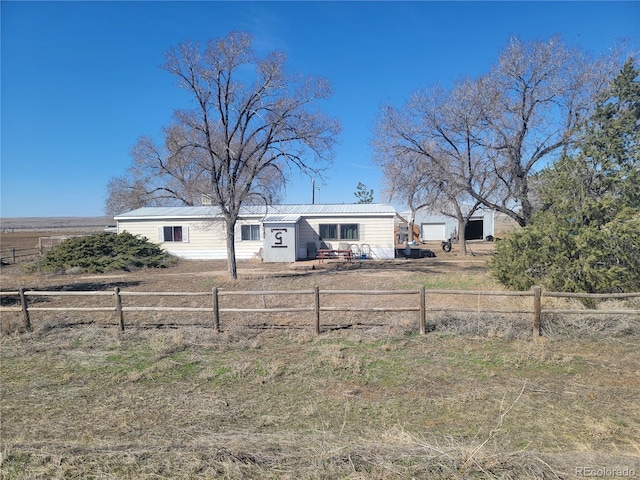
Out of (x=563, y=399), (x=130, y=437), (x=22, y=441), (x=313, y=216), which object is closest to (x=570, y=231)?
(x=563, y=399)

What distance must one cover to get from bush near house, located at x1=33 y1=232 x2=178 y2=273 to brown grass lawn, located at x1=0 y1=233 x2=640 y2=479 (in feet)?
35.7

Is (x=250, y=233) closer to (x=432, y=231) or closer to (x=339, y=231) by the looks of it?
(x=339, y=231)

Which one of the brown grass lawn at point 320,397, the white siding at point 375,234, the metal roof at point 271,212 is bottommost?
the brown grass lawn at point 320,397

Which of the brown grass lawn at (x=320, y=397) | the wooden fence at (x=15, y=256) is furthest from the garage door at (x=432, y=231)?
the wooden fence at (x=15, y=256)

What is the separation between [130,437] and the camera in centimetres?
398

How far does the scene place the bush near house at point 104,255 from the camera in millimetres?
18906

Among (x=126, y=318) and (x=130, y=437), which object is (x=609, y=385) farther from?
(x=126, y=318)

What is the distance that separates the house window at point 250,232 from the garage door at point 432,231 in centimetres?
2274

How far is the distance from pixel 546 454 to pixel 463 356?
2.94 m

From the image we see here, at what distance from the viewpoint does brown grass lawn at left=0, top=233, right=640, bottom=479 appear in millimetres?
3203

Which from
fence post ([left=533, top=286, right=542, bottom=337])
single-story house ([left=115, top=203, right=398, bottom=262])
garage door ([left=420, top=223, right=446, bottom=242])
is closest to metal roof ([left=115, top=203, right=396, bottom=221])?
single-story house ([left=115, top=203, right=398, bottom=262])

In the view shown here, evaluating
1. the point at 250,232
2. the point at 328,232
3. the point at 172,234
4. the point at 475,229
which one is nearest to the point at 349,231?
the point at 328,232

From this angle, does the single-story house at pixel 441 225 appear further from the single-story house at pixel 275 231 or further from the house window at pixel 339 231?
the house window at pixel 339 231

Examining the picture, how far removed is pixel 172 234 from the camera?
2364cm
